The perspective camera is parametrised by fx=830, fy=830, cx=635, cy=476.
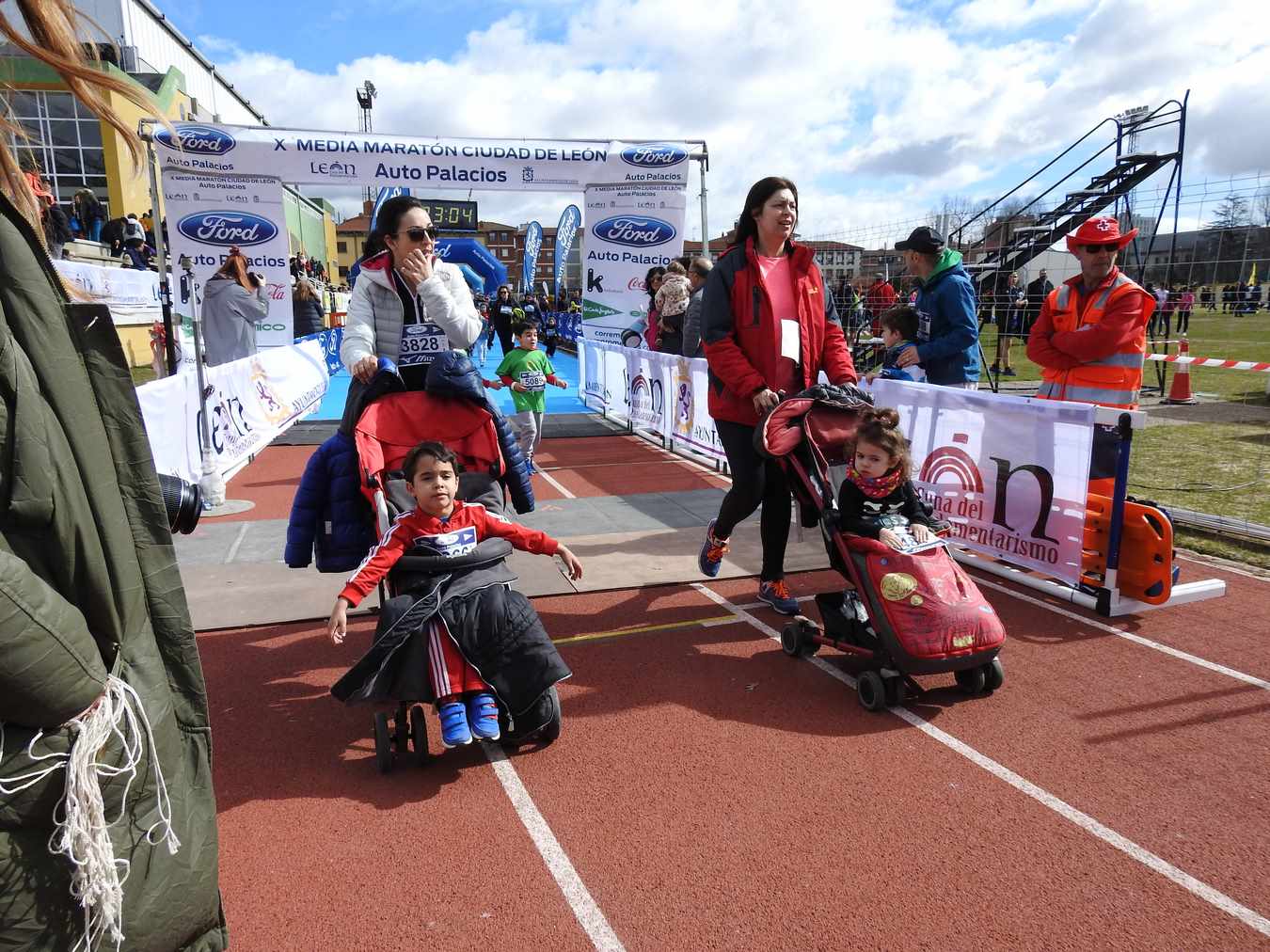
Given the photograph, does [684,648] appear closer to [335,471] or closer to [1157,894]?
[335,471]

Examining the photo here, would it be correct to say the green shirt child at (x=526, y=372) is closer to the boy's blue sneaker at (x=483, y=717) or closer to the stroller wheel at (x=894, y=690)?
the boy's blue sneaker at (x=483, y=717)

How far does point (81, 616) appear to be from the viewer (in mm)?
1088

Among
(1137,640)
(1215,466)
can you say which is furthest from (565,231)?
(1137,640)

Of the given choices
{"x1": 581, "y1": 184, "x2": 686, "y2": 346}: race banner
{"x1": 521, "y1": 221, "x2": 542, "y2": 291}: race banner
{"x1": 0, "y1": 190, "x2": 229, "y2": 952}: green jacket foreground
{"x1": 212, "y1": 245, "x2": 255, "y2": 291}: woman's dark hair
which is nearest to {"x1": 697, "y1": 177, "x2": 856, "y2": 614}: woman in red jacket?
{"x1": 0, "y1": 190, "x2": 229, "y2": 952}: green jacket foreground

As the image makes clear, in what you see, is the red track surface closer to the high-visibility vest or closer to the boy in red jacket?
the boy in red jacket

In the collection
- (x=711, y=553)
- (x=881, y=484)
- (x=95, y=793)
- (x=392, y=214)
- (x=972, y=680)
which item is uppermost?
(x=392, y=214)

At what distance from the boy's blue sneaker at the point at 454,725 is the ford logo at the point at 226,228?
13764 mm

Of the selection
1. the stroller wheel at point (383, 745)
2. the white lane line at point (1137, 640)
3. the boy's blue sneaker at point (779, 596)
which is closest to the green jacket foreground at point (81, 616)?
the stroller wheel at point (383, 745)

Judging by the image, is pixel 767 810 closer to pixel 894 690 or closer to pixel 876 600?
pixel 894 690

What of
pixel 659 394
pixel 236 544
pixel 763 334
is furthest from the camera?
pixel 659 394

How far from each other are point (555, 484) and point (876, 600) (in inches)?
223

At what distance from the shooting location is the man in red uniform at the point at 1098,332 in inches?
203

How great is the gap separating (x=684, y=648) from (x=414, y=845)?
6.62ft

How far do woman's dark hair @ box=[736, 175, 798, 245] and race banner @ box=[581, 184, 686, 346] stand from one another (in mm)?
10159
